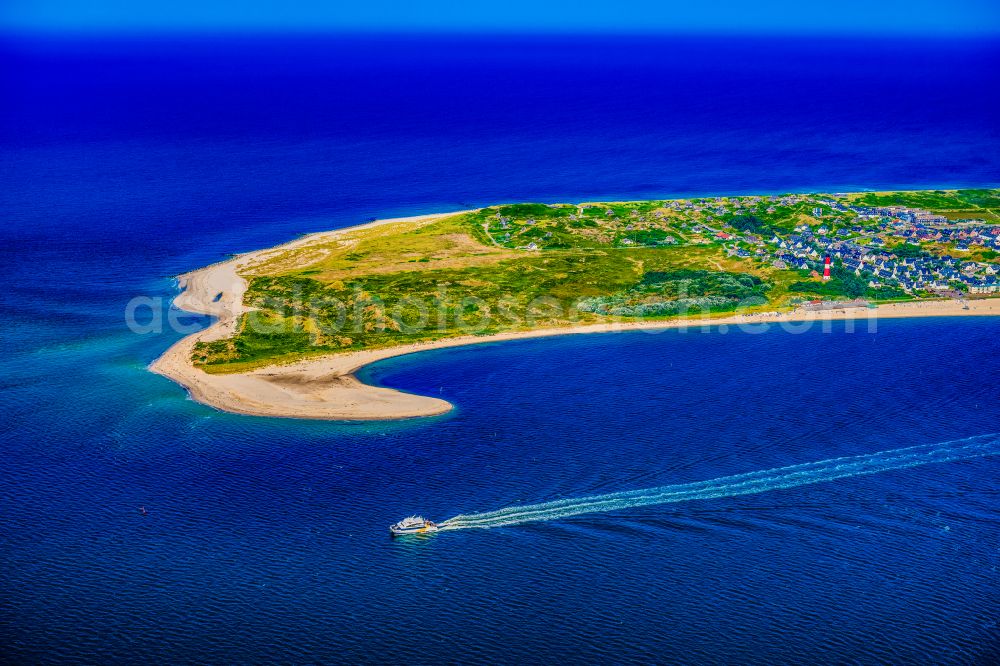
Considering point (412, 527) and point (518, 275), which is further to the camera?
point (518, 275)

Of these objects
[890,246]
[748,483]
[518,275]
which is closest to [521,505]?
[748,483]

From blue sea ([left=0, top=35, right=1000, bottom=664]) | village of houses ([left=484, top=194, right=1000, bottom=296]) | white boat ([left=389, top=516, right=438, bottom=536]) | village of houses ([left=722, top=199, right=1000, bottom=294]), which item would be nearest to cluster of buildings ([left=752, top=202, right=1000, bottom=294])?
village of houses ([left=722, top=199, right=1000, bottom=294])

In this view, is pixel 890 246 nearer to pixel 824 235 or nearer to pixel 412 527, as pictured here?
pixel 824 235

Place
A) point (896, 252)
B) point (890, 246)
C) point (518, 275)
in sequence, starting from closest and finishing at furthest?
point (518, 275) → point (896, 252) → point (890, 246)

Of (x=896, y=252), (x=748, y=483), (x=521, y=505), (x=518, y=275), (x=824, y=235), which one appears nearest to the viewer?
(x=521, y=505)

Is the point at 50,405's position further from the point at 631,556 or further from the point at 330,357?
the point at 631,556

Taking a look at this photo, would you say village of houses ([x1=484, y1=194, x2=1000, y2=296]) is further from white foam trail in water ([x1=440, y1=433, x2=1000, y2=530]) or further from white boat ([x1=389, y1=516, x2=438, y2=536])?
white boat ([x1=389, y1=516, x2=438, y2=536])

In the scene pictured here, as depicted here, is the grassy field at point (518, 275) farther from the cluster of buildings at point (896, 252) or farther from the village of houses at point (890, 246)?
the cluster of buildings at point (896, 252)
